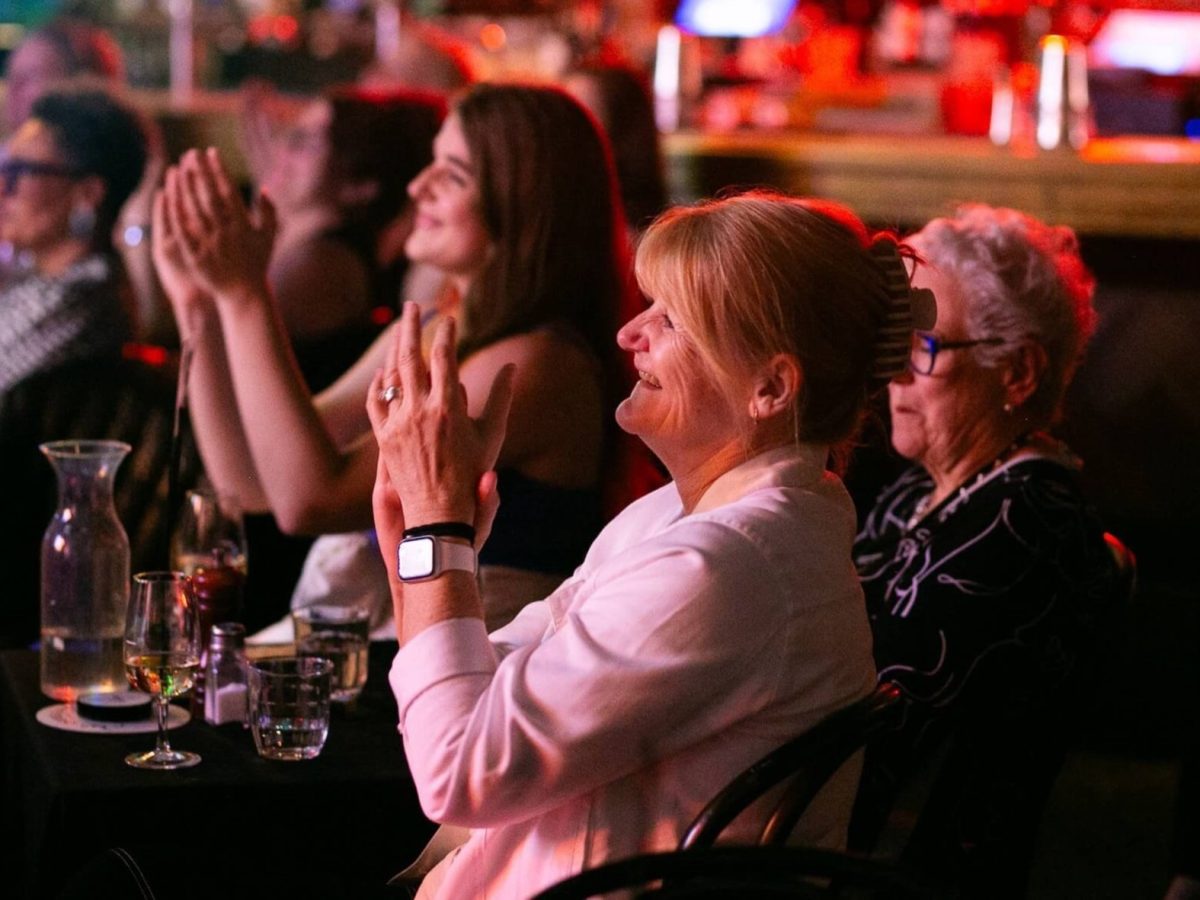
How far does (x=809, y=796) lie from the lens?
145 centimetres

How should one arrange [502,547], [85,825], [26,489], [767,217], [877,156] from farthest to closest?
[877,156]
[26,489]
[502,547]
[85,825]
[767,217]

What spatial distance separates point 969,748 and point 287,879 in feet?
2.40

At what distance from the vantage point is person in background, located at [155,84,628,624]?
95.8 inches

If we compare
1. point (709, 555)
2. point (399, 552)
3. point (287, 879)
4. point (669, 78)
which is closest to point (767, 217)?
point (709, 555)

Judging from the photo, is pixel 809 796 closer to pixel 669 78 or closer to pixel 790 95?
pixel 669 78

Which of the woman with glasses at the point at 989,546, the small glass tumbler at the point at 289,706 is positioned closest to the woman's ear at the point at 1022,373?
the woman with glasses at the point at 989,546

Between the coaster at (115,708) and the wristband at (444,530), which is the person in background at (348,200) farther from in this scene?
the wristband at (444,530)

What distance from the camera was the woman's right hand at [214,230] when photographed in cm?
256

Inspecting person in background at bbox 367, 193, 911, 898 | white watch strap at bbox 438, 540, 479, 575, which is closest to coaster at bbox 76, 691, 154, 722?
person in background at bbox 367, 193, 911, 898

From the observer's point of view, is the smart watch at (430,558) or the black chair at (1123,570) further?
the black chair at (1123,570)

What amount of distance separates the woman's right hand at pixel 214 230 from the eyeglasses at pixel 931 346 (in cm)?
96

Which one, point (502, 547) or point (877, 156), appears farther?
point (877, 156)

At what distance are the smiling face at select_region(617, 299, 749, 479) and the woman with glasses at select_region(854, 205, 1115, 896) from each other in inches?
18.6

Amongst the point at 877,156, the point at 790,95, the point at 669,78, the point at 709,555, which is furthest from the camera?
the point at 790,95
